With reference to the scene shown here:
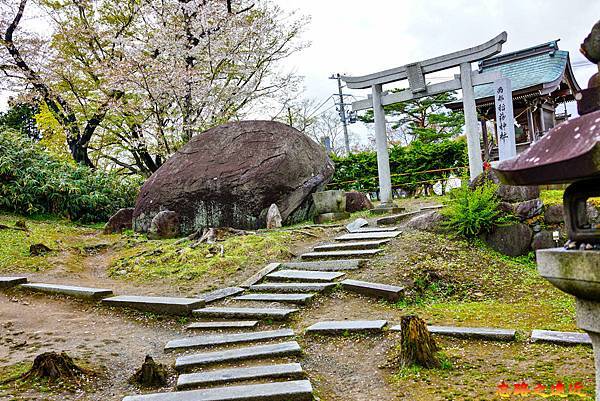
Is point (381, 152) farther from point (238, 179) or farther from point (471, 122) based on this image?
point (238, 179)

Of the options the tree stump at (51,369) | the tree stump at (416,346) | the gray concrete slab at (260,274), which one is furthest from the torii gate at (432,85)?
the tree stump at (51,369)

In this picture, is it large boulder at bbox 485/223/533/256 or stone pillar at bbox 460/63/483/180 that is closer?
large boulder at bbox 485/223/533/256

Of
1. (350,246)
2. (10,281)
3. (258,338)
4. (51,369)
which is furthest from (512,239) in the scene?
(10,281)


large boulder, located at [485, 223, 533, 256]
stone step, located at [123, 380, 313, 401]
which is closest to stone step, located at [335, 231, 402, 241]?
large boulder, located at [485, 223, 533, 256]

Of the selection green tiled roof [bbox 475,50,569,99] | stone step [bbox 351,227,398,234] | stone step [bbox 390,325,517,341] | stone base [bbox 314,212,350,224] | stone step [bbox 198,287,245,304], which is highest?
green tiled roof [bbox 475,50,569,99]

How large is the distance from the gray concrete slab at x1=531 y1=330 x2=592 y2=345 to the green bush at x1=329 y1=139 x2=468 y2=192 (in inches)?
488

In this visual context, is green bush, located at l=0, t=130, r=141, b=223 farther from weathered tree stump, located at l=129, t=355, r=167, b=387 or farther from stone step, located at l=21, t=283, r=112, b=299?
weathered tree stump, located at l=129, t=355, r=167, b=387

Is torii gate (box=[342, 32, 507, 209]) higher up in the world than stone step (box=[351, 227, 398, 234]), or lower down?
higher up

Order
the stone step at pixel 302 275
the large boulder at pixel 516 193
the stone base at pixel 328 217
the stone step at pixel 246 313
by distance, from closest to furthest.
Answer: the stone step at pixel 246 313 → the stone step at pixel 302 275 → the large boulder at pixel 516 193 → the stone base at pixel 328 217

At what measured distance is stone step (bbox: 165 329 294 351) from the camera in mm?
4863

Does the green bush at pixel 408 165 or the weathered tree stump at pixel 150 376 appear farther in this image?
the green bush at pixel 408 165

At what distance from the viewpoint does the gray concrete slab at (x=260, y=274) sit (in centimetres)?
734

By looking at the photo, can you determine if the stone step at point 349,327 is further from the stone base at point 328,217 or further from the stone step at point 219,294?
the stone base at point 328,217

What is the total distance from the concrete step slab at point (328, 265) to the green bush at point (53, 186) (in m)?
9.25
